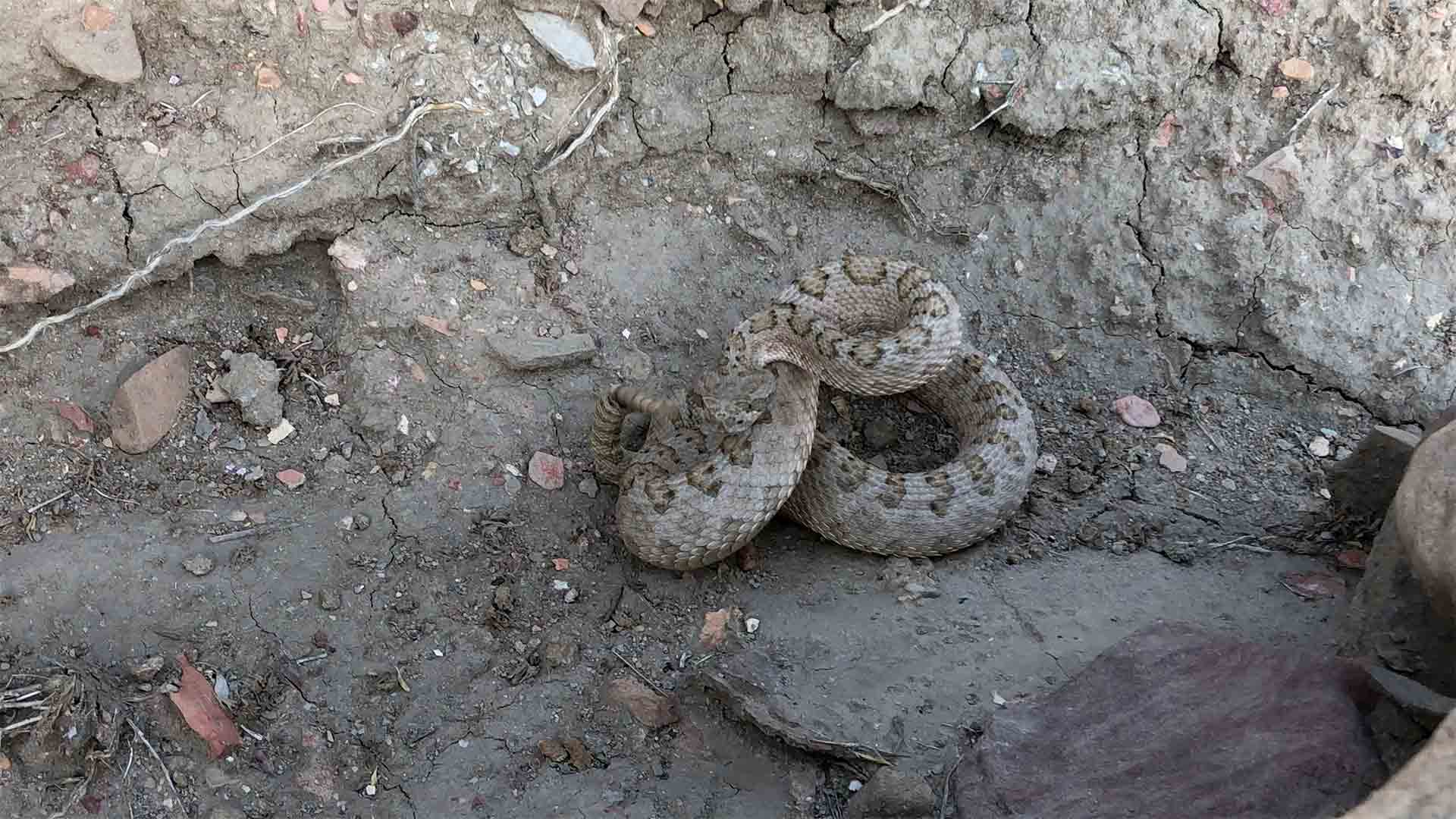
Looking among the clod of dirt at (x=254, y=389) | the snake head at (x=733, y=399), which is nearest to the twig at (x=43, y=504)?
the clod of dirt at (x=254, y=389)

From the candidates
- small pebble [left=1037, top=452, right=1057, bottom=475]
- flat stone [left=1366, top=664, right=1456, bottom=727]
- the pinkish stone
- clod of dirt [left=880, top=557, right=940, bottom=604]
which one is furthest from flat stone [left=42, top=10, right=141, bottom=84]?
flat stone [left=1366, top=664, right=1456, bottom=727]

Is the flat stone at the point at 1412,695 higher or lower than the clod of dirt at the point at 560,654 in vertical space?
higher

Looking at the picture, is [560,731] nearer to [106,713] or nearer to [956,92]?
[106,713]

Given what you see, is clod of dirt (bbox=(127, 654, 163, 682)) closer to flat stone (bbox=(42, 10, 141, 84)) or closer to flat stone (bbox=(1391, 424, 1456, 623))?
flat stone (bbox=(42, 10, 141, 84))

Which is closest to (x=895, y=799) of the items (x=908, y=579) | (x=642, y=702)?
(x=642, y=702)

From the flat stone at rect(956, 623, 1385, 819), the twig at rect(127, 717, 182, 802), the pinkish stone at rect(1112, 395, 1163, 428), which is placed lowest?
the twig at rect(127, 717, 182, 802)

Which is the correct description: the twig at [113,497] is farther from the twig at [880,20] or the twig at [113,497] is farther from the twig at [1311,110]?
the twig at [1311,110]

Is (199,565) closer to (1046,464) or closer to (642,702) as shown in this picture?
(642,702)
